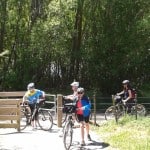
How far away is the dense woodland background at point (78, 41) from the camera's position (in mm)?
31266

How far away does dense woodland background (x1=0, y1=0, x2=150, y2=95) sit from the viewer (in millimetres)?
31266

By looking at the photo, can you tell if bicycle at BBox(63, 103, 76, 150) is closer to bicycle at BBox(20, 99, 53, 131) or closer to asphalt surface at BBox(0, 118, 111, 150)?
asphalt surface at BBox(0, 118, 111, 150)

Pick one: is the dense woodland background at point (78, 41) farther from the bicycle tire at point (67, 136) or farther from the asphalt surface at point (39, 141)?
the bicycle tire at point (67, 136)

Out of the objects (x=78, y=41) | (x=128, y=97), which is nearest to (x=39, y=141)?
(x=128, y=97)

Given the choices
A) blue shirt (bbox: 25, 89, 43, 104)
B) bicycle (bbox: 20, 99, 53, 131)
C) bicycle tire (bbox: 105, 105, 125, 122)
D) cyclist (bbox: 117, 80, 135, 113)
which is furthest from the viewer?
cyclist (bbox: 117, 80, 135, 113)

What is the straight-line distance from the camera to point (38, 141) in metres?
14.9

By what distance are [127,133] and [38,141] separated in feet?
8.05

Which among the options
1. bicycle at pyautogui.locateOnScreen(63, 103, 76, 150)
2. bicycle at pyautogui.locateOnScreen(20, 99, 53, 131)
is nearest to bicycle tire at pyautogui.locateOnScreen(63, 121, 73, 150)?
bicycle at pyautogui.locateOnScreen(63, 103, 76, 150)

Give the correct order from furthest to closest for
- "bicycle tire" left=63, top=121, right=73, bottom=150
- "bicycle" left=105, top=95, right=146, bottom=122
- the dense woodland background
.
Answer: the dense woodland background
"bicycle" left=105, top=95, right=146, bottom=122
"bicycle tire" left=63, top=121, right=73, bottom=150

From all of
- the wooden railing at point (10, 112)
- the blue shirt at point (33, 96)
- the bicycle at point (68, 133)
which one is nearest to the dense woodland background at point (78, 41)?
the blue shirt at point (33, 96)

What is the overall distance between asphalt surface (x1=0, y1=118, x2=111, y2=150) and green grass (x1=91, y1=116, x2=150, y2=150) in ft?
0.93

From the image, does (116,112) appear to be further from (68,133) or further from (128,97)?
(68,133)

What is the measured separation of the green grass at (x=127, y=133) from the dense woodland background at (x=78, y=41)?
13522 mm

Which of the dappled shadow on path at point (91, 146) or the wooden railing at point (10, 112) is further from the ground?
the wooden railing at point (10, 112)
